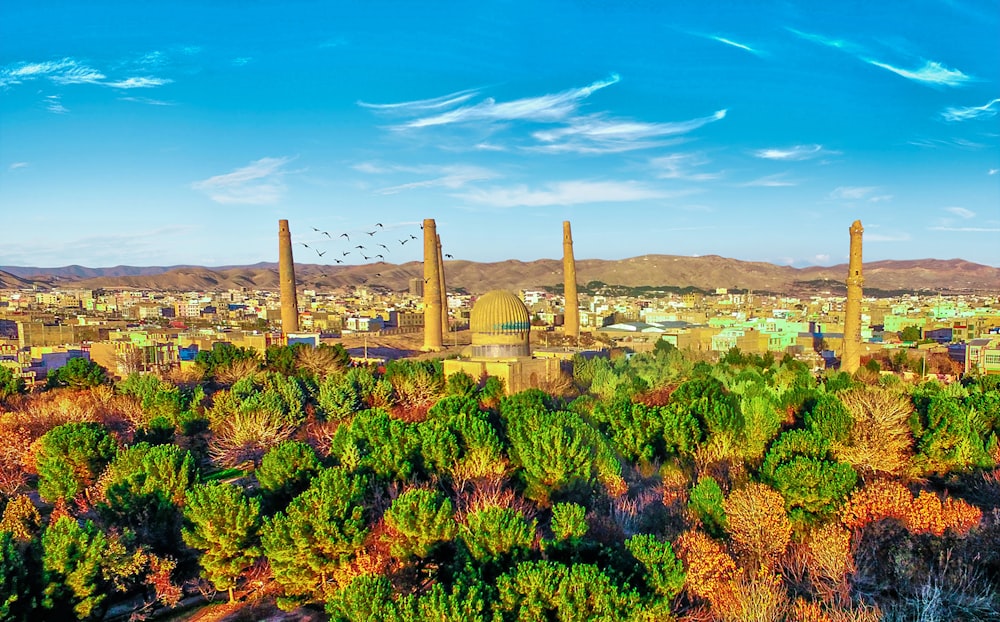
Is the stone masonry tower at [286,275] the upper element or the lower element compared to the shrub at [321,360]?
upper

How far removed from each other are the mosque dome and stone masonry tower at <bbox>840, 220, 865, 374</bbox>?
16841 mm

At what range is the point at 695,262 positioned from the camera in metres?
189

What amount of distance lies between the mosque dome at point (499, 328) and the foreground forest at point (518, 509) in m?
7.24

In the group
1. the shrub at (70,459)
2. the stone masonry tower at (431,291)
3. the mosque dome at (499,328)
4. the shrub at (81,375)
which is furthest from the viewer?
the stone masonry tower at (431,291)

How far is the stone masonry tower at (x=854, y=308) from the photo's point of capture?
36.8 meters

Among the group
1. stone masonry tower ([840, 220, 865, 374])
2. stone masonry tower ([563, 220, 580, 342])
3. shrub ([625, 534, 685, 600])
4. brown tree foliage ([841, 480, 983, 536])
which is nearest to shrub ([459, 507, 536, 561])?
shrub ([625, 534, 685, 600])

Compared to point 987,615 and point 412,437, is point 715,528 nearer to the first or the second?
point 987,615

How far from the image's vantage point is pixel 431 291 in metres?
45.5

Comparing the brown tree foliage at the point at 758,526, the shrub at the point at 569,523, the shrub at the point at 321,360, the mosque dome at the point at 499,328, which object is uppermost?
the mosque dome at the point at 499,328

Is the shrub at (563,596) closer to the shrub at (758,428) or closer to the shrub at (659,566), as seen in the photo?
the shrub at (659,566)

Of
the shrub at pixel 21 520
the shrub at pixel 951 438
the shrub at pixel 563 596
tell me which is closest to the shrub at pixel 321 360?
the shrub at pixel 21 520

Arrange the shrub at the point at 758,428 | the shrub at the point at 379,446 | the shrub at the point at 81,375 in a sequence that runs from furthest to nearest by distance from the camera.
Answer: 1. the shrub at the point at 81,375
2. the shrub at the point at 758,428
3. the shrub at the point at 379,446

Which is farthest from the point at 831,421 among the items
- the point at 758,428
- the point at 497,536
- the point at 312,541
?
the point at 312,541

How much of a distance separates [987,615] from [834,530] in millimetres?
2828
